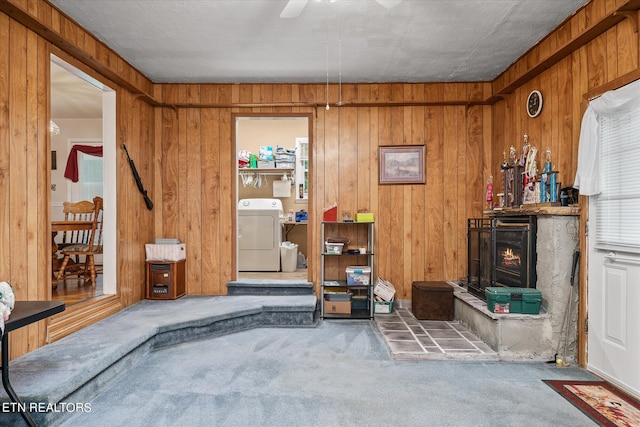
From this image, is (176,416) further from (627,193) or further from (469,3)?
(469,3)

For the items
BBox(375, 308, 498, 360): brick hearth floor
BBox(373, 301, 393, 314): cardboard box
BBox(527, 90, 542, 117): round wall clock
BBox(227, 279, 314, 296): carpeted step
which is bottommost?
BBox(375, 308, 498, 360): brick hearth floor

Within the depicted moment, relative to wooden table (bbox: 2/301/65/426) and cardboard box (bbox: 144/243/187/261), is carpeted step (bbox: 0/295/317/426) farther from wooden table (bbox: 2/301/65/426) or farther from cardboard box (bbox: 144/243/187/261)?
cardboard box (bbox: 144/243/187/261)

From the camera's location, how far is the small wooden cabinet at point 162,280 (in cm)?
430

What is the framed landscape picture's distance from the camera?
453cm

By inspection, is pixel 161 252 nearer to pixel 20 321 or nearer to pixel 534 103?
pixel 20 321

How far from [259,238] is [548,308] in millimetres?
3879

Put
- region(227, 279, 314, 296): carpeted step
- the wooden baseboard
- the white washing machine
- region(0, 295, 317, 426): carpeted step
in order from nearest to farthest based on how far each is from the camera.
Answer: region(0, 295, 317, 426): carpeted step < the wooden baseboard < region(227, 279, 314, 296): carpeted step < the white washing machine

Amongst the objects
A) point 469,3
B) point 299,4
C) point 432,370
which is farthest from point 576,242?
point 299,4

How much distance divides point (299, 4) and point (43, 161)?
2.22m

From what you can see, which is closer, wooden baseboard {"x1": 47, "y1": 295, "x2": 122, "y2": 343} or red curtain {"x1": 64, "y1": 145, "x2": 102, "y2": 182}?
wooden baseboard {"x1": 47, "y1": 295, "x2": 122, "y2": 343}

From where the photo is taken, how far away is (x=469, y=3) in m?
2.79

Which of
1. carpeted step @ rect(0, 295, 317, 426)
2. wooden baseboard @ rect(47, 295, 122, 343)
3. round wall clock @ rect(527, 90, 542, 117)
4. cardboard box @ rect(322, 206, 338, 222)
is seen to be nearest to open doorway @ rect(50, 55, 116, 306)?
wooden baseboard @ rect(47, 295, 122, 343)

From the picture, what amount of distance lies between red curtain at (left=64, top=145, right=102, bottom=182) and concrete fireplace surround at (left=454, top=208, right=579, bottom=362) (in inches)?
258

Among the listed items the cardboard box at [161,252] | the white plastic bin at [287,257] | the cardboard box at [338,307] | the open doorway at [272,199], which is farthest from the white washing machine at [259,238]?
the cardboard box at [338,307]
